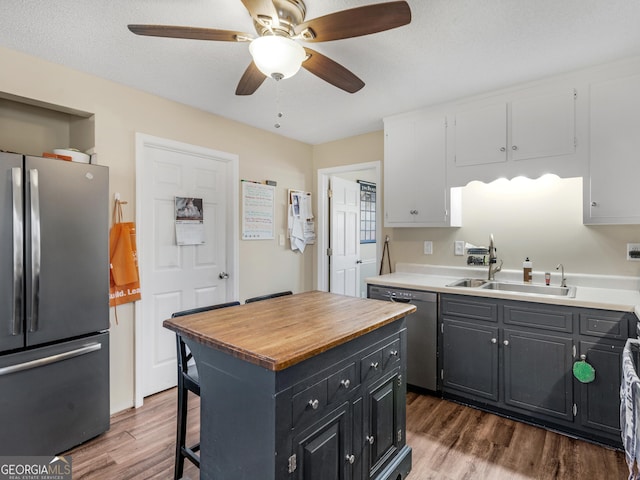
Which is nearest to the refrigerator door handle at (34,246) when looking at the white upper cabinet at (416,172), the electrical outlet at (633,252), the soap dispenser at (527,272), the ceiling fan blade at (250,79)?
the ceiling fan blade at (250,79)

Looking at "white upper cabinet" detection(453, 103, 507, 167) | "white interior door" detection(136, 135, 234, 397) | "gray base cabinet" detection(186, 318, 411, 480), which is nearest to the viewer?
"gray base cabinet" detection(186, 318, 411, 480)

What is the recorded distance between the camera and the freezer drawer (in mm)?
1849

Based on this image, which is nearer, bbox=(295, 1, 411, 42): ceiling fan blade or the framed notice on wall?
bbox=(295, 1, 411, 42): ceiling fan blade

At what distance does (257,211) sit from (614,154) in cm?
299

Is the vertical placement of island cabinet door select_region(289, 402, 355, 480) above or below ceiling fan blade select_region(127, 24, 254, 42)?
below

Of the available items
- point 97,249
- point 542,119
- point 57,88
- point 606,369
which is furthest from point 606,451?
point 57,88

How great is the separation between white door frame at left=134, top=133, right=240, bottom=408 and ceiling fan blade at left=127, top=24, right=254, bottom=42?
1.39 metres

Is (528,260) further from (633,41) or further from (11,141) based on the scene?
(11,141)

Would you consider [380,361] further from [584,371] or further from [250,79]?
[250,79]

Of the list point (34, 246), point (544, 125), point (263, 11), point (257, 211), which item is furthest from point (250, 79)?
point (544, 125)

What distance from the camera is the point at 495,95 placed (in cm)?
269

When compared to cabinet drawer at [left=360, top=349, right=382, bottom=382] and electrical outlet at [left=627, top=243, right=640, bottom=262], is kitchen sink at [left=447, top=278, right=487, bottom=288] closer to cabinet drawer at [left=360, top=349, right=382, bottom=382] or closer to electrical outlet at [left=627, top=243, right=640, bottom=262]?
electrical outlet at [left=627, top=243, right=640, bottom=262]

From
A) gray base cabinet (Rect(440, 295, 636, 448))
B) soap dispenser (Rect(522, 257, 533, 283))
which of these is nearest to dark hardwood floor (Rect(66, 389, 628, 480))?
gray base cabinet (Rect(440, 295, 636, 448))

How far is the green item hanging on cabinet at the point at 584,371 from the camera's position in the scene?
81.3 inches
